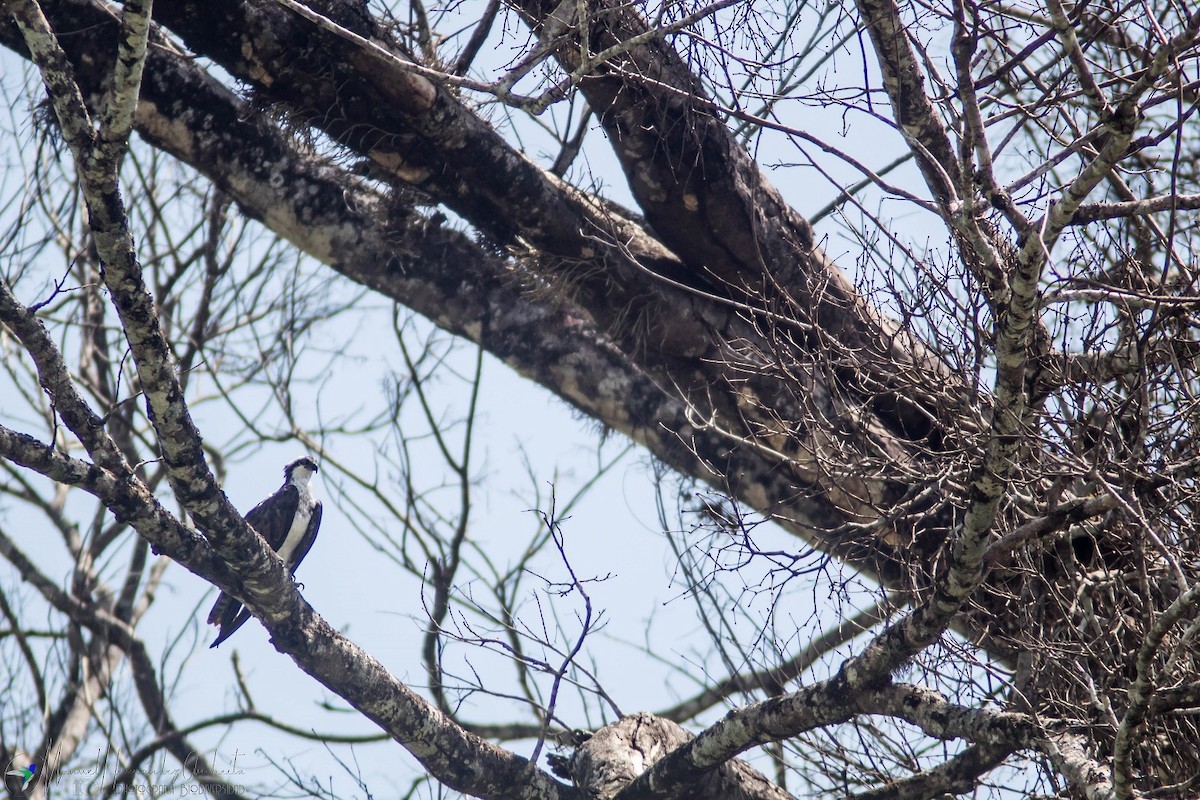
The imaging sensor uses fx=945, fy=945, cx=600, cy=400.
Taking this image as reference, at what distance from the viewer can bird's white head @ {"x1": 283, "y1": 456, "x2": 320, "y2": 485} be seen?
241 inches

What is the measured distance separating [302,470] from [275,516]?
2.62ft

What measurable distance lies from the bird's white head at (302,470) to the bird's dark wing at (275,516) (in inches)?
22.4

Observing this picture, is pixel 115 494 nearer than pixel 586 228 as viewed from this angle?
Yes

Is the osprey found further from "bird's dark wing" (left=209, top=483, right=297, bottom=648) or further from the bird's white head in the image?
the bird's white head

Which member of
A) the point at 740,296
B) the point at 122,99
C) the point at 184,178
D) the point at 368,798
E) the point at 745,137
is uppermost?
the point at 184,178

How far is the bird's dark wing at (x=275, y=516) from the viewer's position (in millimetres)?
5379

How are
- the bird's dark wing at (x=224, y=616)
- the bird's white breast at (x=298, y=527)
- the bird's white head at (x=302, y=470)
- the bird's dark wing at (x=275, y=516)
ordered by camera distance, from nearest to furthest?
the bird's dark wing at (x=224, y=616)
the bird's dark wing at (x=275, y=516)
the bird's white breast at (x=298, y=527)
the bird's white head at (x=302, y=470)

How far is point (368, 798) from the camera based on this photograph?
343cm

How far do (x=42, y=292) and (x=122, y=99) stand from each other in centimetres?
402

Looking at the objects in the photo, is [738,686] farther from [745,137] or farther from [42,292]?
[42,292]

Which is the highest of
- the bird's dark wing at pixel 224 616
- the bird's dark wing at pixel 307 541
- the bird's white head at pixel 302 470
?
the bird's white head at pixel 302 470

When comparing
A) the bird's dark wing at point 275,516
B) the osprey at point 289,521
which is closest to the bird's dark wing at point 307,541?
the osprey at point 289,521

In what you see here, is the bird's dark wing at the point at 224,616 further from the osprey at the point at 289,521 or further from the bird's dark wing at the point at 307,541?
the bird's dark wing at the point at 307,541

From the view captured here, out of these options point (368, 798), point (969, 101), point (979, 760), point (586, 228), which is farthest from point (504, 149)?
point (979, 760)
